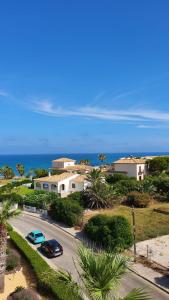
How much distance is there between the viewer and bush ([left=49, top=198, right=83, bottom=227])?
41156 mm

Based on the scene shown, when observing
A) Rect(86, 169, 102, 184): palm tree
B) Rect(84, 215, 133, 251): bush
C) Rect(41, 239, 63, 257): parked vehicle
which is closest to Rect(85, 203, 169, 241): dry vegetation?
Rect(84, 215, 133, 251): bush

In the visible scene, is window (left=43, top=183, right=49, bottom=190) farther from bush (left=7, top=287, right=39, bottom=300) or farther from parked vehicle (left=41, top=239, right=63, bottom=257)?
bush (left=7, top=287, right=39, bottom=300)

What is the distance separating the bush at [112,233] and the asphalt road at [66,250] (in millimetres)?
2522

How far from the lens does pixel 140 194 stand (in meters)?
52.2

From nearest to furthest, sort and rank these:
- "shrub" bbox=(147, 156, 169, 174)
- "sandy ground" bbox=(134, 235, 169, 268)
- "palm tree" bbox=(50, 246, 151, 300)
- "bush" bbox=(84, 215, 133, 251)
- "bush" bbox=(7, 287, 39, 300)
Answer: "palm tree" bbox=(50, 246, 151, 300) < "bush" bbox=(7, 287, 39, 300) < "sandy ground" bbox=(134, 235, 169, 268) < "bush" bbox=(84, 215, 133, 251) < "shrub" bbox=(147, 156, 169, 174)

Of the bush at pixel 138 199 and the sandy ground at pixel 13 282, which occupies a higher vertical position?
the bush at pixel 138 199

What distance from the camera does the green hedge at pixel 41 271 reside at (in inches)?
876

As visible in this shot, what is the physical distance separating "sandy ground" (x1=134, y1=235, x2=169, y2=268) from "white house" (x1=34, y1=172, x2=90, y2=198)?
1092 inches

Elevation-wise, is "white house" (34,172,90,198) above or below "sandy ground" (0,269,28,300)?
above

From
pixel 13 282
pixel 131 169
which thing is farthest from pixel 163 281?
pixel 131 169

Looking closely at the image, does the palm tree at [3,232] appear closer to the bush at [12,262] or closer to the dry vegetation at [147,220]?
the bush at [12,262]

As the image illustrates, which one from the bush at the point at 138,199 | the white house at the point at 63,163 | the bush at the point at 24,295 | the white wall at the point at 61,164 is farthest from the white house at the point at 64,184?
the bush at the point at 24,295

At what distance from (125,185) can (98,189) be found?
8.77 metres

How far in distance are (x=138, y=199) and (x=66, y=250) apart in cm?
2145
